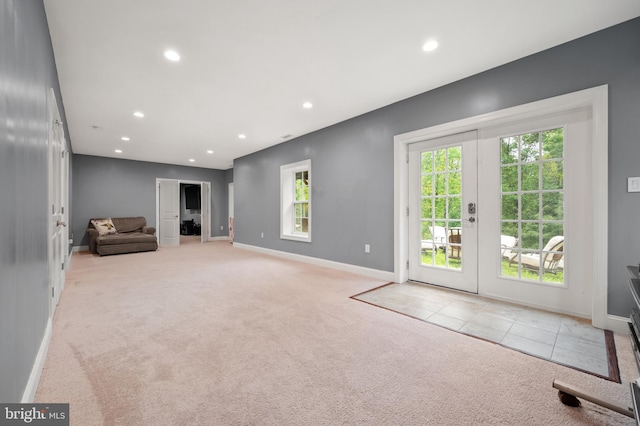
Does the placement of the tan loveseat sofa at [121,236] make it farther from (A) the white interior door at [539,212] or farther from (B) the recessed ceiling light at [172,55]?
(A) the white interior door at [539,212]

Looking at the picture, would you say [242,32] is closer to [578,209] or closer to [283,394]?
[283,394]

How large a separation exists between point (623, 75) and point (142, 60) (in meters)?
4.27

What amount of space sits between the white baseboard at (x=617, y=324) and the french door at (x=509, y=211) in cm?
22

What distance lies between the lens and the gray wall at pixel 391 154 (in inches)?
83.4

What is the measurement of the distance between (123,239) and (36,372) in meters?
5.60

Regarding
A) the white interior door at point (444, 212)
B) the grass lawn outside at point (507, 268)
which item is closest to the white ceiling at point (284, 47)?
the white interior door at point (444, 212)

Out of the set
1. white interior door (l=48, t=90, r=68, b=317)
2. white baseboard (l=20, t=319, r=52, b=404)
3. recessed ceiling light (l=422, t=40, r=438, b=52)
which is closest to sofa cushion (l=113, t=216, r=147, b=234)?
white interior door (l=48, t=90, r=68, b=317)

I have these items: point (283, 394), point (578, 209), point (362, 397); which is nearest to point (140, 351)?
point (283, 394)

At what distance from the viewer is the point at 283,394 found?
56.5 inches

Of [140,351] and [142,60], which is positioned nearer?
[140,351]

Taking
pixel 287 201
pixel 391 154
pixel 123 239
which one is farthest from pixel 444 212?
pixel 123 239

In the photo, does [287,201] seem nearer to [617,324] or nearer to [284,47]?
[284,47]

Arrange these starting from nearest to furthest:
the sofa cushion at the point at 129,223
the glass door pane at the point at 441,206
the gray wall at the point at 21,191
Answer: the gray wall at the point at 21,191, the glass door pane at the point at 441,206, the sofa cushion at the point at 129,223

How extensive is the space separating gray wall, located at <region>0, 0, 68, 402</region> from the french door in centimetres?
355
